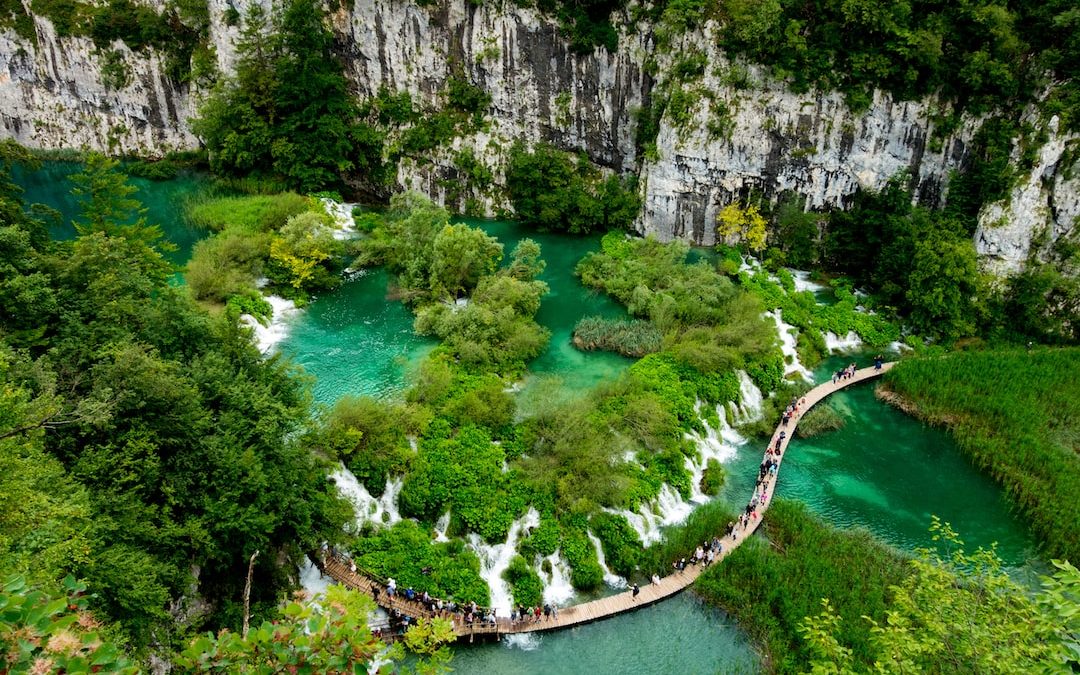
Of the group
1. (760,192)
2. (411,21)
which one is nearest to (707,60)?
(760,192)

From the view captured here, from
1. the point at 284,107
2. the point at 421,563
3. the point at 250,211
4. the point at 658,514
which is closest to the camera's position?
the point at 421,563

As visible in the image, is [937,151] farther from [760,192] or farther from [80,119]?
[80,119]

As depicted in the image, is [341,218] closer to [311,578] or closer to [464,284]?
[464,284]

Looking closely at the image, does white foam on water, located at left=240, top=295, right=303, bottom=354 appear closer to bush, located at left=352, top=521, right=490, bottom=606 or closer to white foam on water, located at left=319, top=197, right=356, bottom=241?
white foam on water, located at left=319, top=197, right=356, bottom=241

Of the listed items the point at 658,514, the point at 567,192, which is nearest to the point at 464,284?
the point at 567,192

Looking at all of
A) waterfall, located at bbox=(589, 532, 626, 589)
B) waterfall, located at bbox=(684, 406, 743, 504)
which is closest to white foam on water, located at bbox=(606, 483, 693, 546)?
waterfall, located at bbox=(684, 406, 743, 504)
